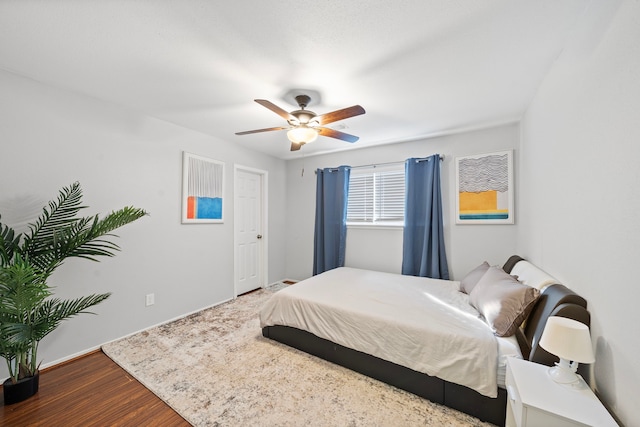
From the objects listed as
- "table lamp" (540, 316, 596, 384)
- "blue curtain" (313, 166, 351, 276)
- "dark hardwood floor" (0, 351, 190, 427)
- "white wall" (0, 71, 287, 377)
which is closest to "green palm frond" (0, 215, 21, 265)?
"white wall" (0, 71, 287, 377)

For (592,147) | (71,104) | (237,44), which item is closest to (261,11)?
(237,44)

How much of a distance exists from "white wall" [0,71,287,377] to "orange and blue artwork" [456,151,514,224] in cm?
325

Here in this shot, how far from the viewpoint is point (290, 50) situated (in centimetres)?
165

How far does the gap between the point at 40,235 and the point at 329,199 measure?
326 cm

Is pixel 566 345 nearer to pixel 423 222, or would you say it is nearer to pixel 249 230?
pixel 423 222

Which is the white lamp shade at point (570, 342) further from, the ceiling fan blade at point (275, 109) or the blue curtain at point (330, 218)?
the blue curtain at point (330, 218)

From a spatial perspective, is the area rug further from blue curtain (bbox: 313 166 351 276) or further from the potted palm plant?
blue curtain (bbox: 313 166 351 276)

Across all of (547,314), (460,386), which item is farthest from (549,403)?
(460,386)

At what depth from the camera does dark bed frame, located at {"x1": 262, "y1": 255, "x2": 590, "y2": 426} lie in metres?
1.31

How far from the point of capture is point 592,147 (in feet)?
4.18

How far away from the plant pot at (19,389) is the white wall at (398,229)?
332 centimetres

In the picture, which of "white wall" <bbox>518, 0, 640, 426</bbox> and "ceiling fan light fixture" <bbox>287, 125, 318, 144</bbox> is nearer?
"white wall" <bbox>518, 0, 640, 426</bbox>

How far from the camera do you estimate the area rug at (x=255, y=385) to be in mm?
1568

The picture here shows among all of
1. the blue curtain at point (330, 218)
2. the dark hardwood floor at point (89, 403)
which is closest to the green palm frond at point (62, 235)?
the dark hardwood floor at point (89, 403)
